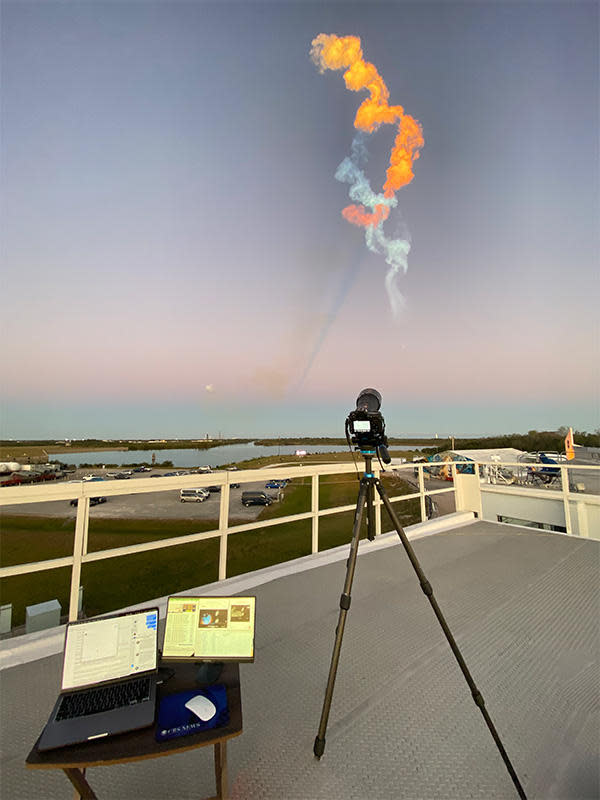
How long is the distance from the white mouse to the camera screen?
3.27 ft

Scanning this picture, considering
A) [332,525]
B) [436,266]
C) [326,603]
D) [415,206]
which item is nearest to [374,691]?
[326,603]

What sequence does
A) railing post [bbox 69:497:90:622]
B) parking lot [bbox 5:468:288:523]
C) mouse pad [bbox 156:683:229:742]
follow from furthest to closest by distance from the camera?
parking lot [bbox 5:468:288:523], railing post [bbox 69:497:90:622], mouse pad [bbox 156:683:229:742]

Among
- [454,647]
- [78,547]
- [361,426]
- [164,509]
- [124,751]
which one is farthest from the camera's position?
[164,509]

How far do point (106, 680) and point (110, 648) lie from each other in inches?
3.1

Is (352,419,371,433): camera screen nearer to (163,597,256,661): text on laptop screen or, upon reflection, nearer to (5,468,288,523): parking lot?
(163,597,256,661): text on laptop screen

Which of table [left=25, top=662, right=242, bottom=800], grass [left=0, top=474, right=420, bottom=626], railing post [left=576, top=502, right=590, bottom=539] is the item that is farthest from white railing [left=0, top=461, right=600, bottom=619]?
grass [left=0, top=474, right=420, bottom=626]

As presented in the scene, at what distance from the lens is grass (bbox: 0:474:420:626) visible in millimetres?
26094

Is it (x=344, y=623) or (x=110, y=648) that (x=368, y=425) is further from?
(x=110, y=648)

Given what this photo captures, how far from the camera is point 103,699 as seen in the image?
96 cm

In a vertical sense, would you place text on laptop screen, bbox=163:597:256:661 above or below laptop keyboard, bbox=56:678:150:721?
above

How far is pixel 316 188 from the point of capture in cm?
907

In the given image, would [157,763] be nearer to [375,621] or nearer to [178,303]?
[375,621]

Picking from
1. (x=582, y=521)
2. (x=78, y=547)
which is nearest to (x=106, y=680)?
(x=78, y=547)

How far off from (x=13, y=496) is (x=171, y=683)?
4.41 ft
